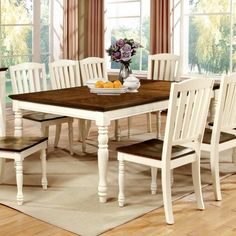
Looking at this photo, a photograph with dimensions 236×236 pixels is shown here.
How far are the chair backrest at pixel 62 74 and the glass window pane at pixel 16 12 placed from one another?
247cm

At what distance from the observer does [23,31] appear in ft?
26.3

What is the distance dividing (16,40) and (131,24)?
1905 millimetres

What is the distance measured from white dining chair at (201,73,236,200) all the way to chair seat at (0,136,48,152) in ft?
4.24

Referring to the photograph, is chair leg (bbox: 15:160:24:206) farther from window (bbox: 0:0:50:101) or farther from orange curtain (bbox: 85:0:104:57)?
orange curtain (bbox: 85:0:104:57)

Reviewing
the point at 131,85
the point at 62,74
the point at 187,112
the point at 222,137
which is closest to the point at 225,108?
the point at 222,137

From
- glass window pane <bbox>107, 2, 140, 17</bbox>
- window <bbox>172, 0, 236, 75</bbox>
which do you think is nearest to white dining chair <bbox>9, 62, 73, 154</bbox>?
window <bbox>172, 0, 236, 75</bbox>

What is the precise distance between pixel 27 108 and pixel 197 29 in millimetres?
4327

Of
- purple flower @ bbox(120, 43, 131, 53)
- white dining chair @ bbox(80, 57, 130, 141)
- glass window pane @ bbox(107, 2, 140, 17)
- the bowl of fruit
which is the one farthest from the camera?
glass window pane @ bbox(107, 2, 140, 17)

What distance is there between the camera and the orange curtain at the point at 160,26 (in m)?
7.67

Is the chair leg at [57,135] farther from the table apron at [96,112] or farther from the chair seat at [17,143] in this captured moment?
the chair seat at [17,143]

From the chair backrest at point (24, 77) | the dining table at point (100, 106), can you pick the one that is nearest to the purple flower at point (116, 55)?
the dining table at point (100, 106)

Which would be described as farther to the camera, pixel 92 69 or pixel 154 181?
pixel 92 69

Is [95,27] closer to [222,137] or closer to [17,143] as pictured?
[222,137]

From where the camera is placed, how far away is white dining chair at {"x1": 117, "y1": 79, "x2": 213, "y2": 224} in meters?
3.32
